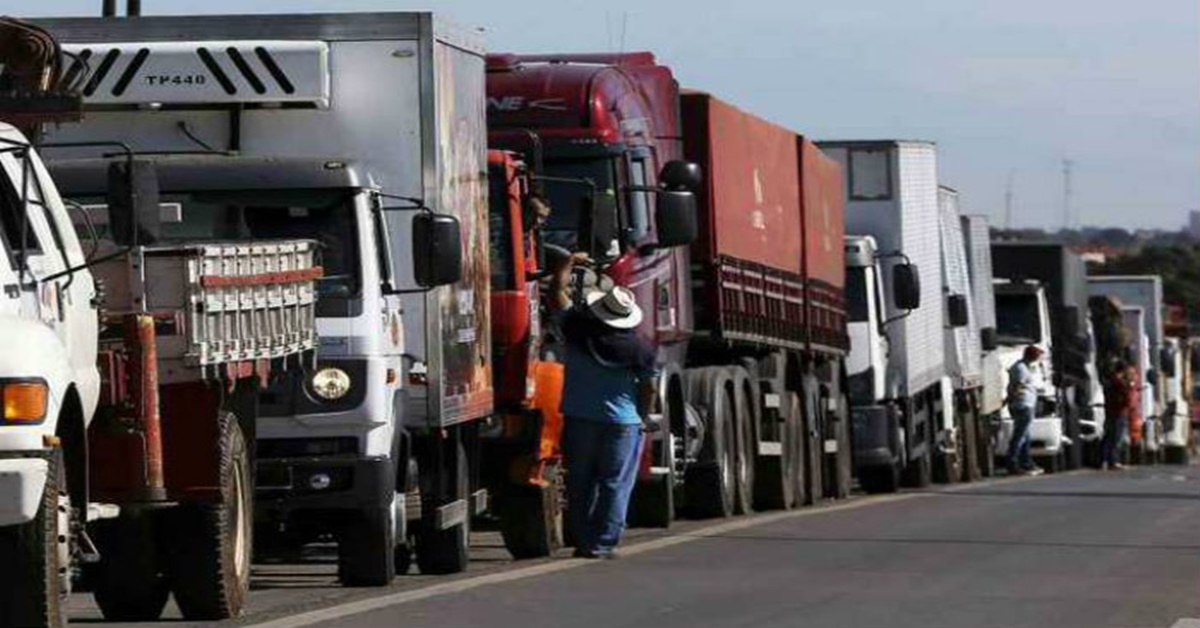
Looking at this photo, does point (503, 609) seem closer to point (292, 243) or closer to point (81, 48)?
point (292, 243)

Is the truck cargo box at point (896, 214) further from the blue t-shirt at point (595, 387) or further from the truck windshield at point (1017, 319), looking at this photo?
the blue t-shirt at point (595, 387)

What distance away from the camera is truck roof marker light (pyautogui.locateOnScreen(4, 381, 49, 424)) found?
10.3 meters

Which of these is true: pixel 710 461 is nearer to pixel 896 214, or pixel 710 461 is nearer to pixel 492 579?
pixel 492 579

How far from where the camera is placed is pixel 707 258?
82.1 ft

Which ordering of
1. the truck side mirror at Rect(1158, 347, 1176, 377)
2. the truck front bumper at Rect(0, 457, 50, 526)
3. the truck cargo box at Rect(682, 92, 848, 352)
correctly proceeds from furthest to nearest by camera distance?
the truck side mirror at Rect(1158, 347, 1176, 377), the truck cargo box at Rect(682, 92, 848, 352), the truck front bumper at Rect(0, 457, 50, 526)

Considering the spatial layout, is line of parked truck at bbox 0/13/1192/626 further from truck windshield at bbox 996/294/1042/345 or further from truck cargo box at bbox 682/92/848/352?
truck windshield at bbox 996/294/1042/345

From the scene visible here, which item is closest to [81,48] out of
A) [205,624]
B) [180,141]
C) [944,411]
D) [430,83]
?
[180,141]

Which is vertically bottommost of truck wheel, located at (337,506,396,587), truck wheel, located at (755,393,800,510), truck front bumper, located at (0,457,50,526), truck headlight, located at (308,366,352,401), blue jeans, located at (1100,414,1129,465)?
blue jeans, located at (1100,414,1129,465)

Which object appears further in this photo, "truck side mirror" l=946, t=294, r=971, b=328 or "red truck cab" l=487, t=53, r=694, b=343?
"truck side mirror" l=946, t=294, r=971, b=328

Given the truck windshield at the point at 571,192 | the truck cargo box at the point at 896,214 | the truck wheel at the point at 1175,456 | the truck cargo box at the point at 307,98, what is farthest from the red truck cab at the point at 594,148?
the truck wheel at the point at 1175,456

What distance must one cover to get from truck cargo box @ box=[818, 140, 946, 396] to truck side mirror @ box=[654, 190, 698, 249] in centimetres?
1312

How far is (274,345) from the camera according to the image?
44.5ft

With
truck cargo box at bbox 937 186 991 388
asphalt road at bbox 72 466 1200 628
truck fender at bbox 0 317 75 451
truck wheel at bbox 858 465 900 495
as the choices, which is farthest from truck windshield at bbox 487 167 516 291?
truck cargo box at bbox 937 186 991 388

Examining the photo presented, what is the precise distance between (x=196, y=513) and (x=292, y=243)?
137 cm
